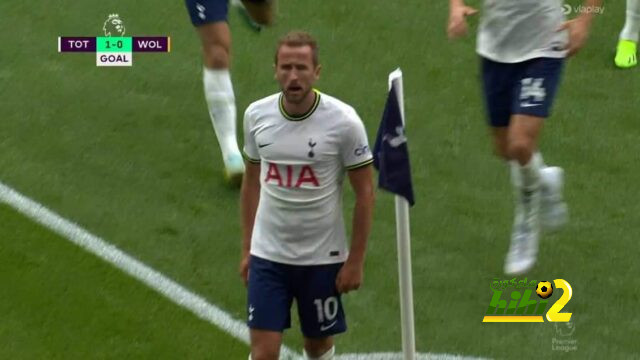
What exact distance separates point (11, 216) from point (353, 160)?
137 inches

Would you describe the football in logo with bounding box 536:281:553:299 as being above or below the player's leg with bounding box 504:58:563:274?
below

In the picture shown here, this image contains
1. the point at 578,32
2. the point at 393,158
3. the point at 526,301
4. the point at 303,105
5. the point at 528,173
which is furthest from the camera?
the point at 526,301

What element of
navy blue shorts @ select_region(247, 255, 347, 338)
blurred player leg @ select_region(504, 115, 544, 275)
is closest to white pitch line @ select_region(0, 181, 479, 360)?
blurred player leg @ select_region(504, 115, 544, 275)

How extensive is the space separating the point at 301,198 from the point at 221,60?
3005mm

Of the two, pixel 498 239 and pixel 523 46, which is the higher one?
pixel 523 46

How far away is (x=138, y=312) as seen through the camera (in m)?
8.34

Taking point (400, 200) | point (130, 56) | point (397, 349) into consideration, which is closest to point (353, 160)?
point (400, 200)

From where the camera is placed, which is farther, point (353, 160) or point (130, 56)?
point (130, 56)

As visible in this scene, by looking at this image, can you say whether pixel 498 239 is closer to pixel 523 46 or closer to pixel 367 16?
pixel 523 46

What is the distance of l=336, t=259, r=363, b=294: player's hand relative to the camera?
660cm

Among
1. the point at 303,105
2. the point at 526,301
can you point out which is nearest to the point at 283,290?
the point at 303,105

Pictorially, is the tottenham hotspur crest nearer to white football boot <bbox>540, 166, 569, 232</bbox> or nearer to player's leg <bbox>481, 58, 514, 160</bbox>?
player's leg <bbox>481, 58, 514, 160</bbox>

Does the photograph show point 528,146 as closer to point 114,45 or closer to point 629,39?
point 629,39

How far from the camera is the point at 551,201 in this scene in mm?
8398
